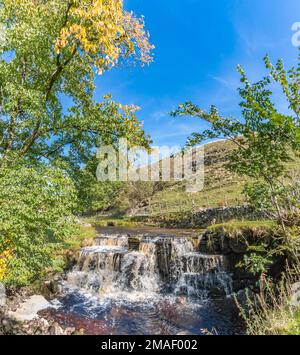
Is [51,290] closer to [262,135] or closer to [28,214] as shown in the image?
[28,214]

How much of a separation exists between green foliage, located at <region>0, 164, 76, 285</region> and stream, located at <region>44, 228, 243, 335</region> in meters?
4.57

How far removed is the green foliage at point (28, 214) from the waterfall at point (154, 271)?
330 inches

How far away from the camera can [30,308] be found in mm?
11836

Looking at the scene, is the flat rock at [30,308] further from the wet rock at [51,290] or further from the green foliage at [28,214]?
the green foliage at [28,214]

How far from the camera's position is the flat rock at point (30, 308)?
10.6m

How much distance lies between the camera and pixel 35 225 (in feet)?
25.7

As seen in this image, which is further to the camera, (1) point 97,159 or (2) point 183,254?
(2) point 183,254

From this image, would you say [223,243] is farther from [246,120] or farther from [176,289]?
[246,120]

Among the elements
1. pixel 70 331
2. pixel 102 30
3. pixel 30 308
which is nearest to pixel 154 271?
pixel 30 308

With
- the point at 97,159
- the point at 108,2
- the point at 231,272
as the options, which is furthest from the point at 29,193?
the point at 231,272

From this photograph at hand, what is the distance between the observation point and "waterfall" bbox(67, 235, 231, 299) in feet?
49.6

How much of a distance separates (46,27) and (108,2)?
4.04 meters

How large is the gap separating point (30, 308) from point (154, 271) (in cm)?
793

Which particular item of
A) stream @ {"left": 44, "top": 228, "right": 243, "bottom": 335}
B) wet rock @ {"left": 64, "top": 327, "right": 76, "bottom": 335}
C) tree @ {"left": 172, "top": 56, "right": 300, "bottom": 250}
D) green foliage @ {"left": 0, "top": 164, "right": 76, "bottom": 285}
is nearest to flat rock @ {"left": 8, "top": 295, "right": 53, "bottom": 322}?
stream @ {"left": 44, "top": 228, "right": 243, "bottom": 335}
